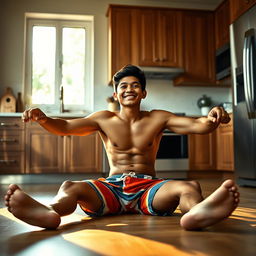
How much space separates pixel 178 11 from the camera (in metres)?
4.63

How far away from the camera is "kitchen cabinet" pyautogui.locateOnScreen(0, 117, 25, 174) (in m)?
3.97

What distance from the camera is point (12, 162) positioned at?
157 inches

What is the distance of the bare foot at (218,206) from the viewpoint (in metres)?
1.15

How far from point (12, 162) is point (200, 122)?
2.88 m

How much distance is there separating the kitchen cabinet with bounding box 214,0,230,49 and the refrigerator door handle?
1293mm

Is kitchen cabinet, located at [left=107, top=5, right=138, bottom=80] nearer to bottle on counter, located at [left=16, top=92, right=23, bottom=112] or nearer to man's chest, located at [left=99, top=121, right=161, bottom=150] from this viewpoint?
bottle on counter, located at [left=16, top=92, right=23, bottom=112]

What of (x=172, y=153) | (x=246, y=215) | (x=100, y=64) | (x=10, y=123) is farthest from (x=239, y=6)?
(x=10, y=123)

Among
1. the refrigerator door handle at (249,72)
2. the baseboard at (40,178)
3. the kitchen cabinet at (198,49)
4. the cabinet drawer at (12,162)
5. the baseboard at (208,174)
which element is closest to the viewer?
the refrigerator door handle at (249,72)

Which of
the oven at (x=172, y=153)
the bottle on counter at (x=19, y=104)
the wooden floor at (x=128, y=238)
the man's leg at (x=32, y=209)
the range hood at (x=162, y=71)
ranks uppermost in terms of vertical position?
the range hood at (x=162, y=71)

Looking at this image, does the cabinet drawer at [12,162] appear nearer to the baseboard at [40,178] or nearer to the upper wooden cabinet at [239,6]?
the baseboard at [40,178]

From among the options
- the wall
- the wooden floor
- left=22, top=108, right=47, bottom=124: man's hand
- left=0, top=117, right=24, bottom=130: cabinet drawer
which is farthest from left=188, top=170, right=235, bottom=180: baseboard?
Result: left=22, top=108, right=47, bottom=124: man's hand

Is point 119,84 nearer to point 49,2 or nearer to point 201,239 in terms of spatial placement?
point 201,239

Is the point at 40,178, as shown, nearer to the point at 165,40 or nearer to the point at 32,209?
the point at 165,40

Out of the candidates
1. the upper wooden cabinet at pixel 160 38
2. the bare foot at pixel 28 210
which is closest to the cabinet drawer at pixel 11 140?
the upper wooden cabinet at pixel 160 38
